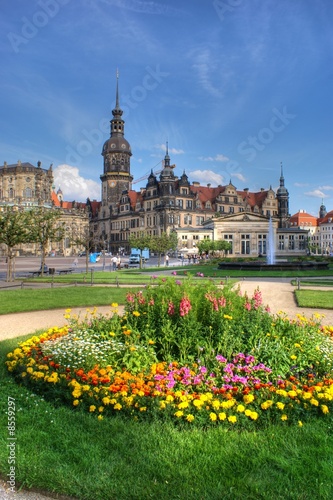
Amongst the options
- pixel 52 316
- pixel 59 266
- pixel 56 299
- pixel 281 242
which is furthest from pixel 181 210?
pixel 52 316

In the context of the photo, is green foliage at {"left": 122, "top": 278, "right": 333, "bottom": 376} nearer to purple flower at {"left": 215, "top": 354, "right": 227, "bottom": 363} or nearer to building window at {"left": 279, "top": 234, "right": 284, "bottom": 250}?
purple flower at {"left": 215, "top": 354, "right": 227, "bottom": 363}

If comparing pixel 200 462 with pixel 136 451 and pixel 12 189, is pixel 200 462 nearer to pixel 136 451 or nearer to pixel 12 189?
pixel 136 451

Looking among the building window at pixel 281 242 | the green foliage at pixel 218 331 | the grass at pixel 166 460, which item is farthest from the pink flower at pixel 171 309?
the building window at pixel 281 242

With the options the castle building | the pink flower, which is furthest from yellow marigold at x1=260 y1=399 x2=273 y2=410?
the castle building

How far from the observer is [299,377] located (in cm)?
677

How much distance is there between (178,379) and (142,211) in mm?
93143

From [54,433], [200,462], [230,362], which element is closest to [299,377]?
[230,362]

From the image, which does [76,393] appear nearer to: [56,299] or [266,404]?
[266,404]

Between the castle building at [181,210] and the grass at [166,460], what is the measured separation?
71491 millimetres

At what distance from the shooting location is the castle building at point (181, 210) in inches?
3120

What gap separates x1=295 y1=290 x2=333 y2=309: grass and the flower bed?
21.5ft

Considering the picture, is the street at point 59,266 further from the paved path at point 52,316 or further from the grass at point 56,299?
the paved path at point 52,316

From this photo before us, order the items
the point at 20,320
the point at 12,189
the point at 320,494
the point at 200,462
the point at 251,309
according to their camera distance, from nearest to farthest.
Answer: the point at 320,494 < the point at 200,462 < the point at 251,309 < the point at 20,320 < the point at 12,189

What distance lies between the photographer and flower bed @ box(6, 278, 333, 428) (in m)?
5.56
